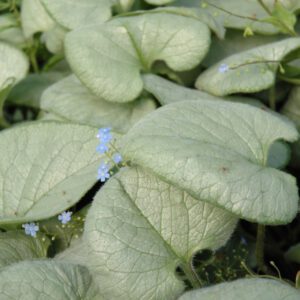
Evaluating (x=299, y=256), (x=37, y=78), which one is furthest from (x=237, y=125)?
(x=37, y=78)

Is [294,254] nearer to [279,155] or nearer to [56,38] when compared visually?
[279,155]

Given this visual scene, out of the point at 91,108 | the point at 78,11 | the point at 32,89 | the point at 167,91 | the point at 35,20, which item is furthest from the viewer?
the point at 35,20

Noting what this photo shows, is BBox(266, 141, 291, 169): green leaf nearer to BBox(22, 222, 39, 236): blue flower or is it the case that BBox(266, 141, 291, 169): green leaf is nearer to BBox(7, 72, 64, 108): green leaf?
BBox(22, 222, 39, 236): blue flower

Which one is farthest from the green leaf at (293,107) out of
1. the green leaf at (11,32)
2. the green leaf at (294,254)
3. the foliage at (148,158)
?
the green leaf at (11,32)

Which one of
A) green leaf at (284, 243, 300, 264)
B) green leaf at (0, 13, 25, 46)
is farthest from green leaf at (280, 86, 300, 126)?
green leaf at (0, 13, 25, 46)

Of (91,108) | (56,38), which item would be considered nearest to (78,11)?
(56,38)

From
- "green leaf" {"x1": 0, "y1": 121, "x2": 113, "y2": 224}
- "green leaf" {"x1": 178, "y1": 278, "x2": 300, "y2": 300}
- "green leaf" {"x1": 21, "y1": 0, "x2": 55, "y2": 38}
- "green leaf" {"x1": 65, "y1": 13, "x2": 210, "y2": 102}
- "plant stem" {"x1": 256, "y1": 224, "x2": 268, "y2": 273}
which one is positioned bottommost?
"plant stem" {"x1": 256, "y1": 224, "x2": 268, "y2": 273}

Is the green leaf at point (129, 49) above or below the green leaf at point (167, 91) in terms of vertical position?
above

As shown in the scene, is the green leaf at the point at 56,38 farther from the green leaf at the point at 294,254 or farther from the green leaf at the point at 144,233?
the green leaf at the point at 294,254
